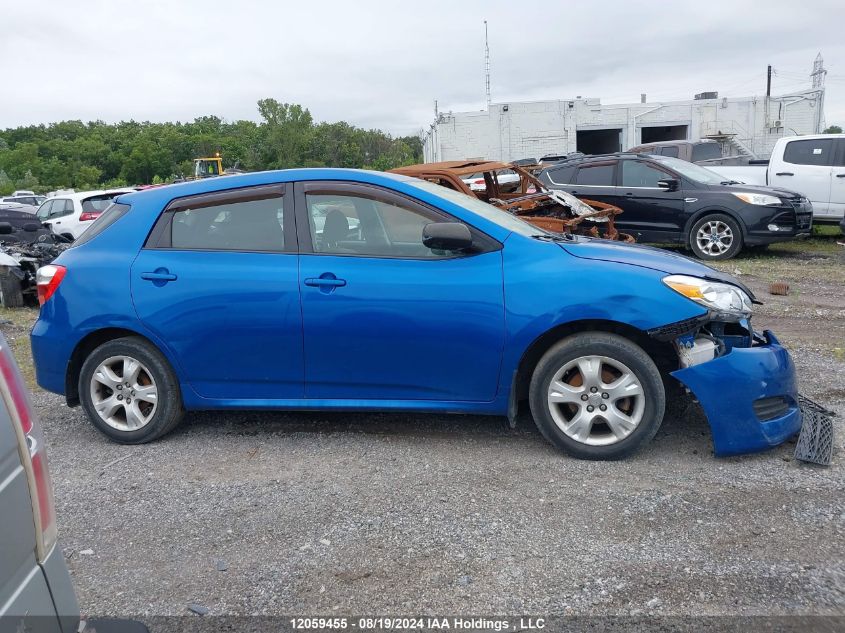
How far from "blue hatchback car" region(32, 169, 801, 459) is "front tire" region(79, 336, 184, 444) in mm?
11

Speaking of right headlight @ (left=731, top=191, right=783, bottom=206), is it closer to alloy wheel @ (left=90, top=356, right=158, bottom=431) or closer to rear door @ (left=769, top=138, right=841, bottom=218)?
rear door @ (left=769, top=138, right=841, bottom=218)

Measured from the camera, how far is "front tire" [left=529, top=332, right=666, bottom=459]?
4.11 m

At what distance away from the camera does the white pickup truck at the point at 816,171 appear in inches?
514

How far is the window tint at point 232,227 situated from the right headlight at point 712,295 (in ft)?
7.68

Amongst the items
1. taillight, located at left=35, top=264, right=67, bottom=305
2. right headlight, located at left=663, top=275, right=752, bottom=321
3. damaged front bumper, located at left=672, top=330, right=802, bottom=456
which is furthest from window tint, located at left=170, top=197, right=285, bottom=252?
damaged front bumper, located at left=672, top=330, right=802, bottom=456

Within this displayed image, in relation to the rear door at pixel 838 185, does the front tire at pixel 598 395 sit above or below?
below

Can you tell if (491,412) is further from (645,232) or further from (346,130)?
(346,130)

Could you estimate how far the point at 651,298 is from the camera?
4.09 metres

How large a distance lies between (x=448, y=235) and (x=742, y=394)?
182 cm

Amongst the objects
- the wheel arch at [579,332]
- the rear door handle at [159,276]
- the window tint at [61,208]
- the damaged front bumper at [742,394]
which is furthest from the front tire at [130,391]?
the window tint at [61,208]

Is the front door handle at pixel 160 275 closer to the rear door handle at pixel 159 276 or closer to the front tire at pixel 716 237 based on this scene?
the rear door handle at pixel 159 276

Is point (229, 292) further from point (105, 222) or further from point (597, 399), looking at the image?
point (597, 399)

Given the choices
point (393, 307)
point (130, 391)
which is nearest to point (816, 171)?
point (393, 307)

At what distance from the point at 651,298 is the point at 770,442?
104cm
